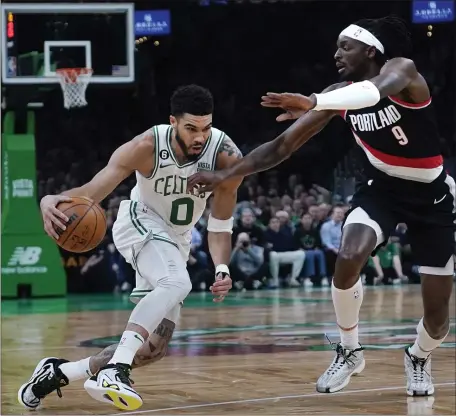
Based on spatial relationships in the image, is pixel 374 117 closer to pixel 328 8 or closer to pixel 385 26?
pixel 385 26

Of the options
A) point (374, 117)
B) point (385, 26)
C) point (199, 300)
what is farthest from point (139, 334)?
point (199, 300)

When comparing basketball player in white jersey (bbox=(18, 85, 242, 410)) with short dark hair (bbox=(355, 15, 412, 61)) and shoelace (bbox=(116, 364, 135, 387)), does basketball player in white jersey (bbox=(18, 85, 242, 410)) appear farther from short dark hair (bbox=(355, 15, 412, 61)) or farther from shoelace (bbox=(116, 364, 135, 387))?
short dark hair (bbox=(355, 15, 412, 61))

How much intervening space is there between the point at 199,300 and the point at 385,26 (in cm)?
1067

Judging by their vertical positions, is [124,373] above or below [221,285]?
below

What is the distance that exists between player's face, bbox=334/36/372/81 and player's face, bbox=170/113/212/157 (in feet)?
2.92

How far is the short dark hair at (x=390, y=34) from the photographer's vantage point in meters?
6.72

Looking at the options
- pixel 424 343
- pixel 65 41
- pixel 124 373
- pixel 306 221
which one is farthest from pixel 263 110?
pixel 124 373

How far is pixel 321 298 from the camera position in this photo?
16.6 meters

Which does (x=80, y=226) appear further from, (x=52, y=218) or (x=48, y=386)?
(x=48, y=386)

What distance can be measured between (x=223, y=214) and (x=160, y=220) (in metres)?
→ 0.42

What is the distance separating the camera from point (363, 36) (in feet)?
21.7

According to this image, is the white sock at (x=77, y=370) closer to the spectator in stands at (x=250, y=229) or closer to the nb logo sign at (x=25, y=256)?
the nb logo sign at (x=25, y=256)

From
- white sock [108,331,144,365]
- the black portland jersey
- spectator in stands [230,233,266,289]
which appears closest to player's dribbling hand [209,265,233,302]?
white sock [108,331,144,365]

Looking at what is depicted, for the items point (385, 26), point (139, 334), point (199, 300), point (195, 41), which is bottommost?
point (199, 300)
